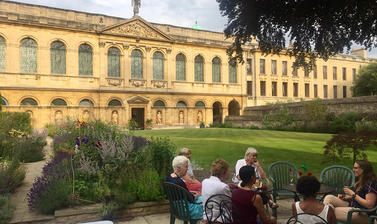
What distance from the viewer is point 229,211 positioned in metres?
3.61

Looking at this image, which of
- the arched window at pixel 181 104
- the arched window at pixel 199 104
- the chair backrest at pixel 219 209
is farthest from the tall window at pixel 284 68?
the chair backrest at pixel 219 209

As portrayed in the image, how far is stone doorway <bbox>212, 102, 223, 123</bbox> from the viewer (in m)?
40.2

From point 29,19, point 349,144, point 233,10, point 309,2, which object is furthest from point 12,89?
point 349,144

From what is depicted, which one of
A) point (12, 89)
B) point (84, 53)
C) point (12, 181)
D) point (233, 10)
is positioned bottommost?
point (12, 181)

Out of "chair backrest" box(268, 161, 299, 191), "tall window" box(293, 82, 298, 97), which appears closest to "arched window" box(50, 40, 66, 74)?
"chair backrest" box(268, 161, 299, 191)

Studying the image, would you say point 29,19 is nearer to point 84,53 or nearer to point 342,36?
point 84,53

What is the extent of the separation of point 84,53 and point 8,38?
748 centimetres

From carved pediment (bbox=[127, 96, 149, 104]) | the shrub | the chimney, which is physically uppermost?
the chimney

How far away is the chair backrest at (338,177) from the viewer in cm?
529

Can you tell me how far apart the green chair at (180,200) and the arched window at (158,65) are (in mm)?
32353

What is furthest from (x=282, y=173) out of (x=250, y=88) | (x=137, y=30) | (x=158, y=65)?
(x=250, y=88)

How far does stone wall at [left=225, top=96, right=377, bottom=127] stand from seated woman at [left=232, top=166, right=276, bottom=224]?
22257 millimetres

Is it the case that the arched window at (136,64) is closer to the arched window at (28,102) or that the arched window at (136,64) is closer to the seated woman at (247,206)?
the arched window at (28,102)

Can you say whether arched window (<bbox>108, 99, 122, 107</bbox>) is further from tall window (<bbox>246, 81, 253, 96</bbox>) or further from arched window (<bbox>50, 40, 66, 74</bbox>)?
Answer: tall window (<bbox>246, 81, 253, 96</bbox>)
